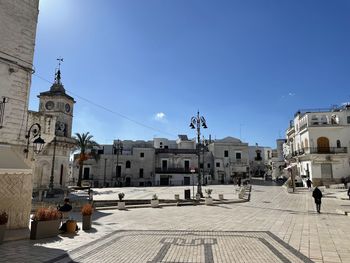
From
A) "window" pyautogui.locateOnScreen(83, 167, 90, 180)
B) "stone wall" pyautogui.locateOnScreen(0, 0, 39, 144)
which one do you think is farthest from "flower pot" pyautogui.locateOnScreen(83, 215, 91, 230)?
"window" pyautogui.locateOnScreen(83, 167, 90, 180)

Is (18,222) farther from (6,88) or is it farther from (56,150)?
(56,150)

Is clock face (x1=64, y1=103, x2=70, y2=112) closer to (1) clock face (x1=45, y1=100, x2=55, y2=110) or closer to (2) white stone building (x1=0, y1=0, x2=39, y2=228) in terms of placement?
(1) clock face (x1=45, y1=100, x2=55, y2=110)

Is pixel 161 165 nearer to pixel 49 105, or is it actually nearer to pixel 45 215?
pixel 49 105

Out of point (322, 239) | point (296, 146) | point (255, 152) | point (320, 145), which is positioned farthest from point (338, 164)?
point (255, 152)

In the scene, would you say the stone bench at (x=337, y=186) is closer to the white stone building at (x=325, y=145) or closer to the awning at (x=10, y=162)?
the white stone building at (x=325, y=145)

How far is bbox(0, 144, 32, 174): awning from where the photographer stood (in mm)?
10055

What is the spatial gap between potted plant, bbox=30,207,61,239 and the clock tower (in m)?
27.5

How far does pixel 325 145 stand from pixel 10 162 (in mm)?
39789

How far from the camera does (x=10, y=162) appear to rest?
10.4m

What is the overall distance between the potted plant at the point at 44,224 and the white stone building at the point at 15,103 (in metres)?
1.69

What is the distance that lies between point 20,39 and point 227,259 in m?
11.0

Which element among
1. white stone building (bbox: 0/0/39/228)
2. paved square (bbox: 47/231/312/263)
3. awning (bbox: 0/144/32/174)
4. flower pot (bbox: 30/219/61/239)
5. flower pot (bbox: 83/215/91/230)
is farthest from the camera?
flower pot (bbox: 83/215/91/230)

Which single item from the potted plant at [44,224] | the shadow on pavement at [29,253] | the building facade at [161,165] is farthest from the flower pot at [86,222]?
the building facade at [161,165]

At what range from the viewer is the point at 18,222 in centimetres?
1081
